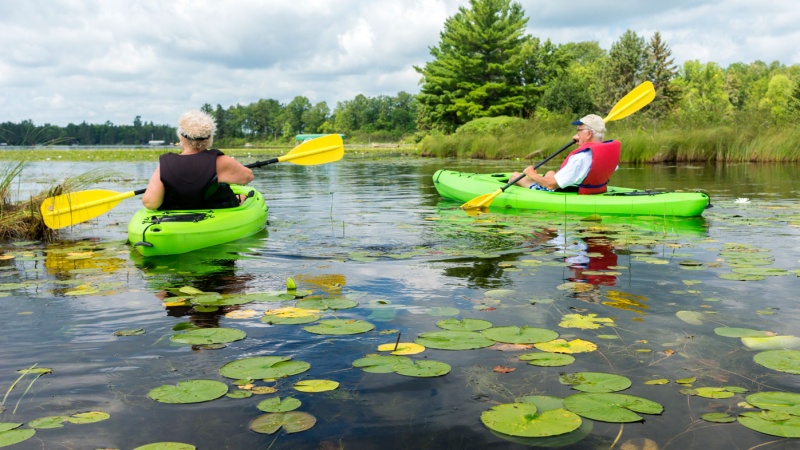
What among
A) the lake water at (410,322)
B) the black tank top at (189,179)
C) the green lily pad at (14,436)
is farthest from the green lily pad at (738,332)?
the black tank top at (189,179)

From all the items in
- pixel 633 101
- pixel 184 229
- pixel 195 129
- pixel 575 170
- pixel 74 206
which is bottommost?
pixel 184 229

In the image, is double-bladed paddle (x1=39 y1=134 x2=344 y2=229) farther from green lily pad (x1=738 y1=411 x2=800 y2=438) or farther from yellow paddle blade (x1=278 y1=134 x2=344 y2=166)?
green lily pad (x1=738 y1=411 x2=800 y2=438)

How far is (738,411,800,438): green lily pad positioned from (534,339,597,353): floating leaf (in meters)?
0.73

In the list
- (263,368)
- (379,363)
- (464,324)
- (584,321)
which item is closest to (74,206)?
(263,368)

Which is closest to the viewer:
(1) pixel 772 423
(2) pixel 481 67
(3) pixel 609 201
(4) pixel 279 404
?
(1) pixel 772 423

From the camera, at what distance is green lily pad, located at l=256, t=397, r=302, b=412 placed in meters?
2.23

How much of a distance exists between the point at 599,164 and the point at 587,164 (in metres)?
0.13

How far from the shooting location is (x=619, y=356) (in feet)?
A: 8.92

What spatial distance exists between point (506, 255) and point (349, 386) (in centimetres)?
291

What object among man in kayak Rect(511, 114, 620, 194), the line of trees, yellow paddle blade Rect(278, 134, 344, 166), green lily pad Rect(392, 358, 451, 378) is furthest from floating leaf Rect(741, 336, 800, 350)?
the line of trees

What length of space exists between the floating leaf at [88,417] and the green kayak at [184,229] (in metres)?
2.99

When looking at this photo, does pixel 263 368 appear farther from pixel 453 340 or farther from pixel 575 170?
pixel 575 170

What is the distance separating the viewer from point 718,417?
2133mm

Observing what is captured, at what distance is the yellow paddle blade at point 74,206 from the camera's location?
5.91 metres
